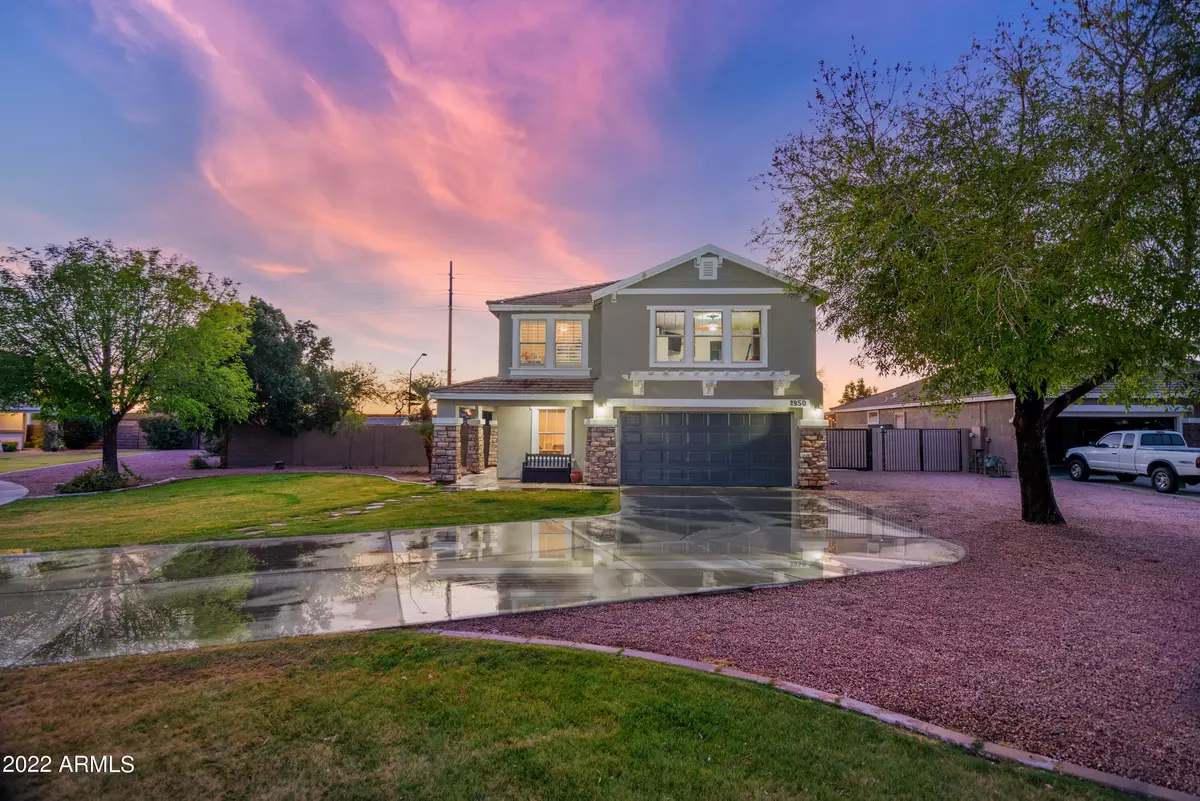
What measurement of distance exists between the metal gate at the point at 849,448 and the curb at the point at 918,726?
73.4 ft

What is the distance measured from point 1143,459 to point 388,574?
2251 cm

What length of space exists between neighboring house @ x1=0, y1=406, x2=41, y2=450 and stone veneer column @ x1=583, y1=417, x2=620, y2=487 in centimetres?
4297

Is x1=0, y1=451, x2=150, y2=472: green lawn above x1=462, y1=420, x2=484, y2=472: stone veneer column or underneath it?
underneath

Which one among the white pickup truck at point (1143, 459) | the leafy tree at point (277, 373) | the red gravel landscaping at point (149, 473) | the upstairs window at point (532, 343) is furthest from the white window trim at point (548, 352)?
the white pickup truck at point (1143, 459)

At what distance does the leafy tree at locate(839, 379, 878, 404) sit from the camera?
60997mm

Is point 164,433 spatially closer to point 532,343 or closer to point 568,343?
point 532,343

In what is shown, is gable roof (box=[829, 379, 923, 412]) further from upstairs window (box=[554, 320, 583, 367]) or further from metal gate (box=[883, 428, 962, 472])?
upstairs window (box=[554, 320, 583, 367])

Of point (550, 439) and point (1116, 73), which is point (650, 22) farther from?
point (550, 439)

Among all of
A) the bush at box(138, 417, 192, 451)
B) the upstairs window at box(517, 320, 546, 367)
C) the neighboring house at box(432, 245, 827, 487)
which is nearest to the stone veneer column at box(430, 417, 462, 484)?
the neighboring house at box(432, 245, 827, 487)

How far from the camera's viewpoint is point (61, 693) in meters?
3.63

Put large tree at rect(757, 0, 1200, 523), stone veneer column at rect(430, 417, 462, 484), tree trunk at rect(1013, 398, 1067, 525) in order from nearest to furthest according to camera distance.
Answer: large tree at rect(757, 0, 1200, 523) < tree trunk at rect(1013, 398, 1067, 525) < stone veneer column at rect(430, 417, 462, 484)

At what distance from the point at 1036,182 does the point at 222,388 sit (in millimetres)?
21954

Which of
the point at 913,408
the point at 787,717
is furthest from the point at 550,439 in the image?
the point at 913,408

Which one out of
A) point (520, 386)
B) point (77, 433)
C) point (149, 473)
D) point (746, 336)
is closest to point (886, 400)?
point (746, 336)
